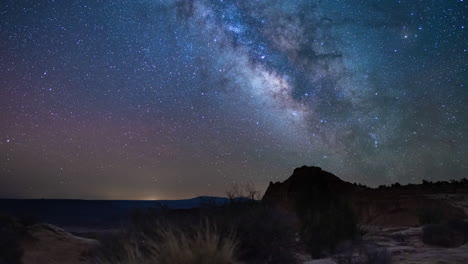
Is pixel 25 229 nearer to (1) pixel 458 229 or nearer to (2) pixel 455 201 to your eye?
(1) pixel 458 229

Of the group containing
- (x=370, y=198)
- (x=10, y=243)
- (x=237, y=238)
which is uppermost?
(x=370, y=198)

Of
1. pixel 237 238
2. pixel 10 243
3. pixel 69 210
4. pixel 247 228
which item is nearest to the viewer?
pixel 237 238

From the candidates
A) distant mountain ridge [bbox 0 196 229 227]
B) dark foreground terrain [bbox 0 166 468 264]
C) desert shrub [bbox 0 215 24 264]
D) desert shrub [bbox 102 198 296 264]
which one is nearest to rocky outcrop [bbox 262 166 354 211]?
dark foreground terrain [bbox 0 166 468 264]

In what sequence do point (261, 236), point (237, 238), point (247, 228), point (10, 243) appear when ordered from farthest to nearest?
point (10, 243) < point (247, 228) < point (261, 236) < point (237, 238)

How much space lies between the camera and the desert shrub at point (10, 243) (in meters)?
14.1

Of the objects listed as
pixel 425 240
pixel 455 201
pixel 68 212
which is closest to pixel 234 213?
pixel 425 240

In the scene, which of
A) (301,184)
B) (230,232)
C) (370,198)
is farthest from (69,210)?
(230,232)

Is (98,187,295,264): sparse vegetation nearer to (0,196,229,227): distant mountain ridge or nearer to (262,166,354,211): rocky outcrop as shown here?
(262,166,354,211): rocky outcrop

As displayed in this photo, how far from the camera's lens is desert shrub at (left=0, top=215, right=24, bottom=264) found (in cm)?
1412

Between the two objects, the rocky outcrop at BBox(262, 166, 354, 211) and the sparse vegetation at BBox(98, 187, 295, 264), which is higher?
the rocky outcrop at BBox(262, 166, 354, 211)

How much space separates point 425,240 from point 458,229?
2.03m

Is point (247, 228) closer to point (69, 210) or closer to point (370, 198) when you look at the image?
point (370, 198)

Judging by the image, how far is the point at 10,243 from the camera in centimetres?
1462

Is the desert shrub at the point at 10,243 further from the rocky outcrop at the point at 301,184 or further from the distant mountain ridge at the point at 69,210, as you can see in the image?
the distant mountain ridge at the point at 69,210
